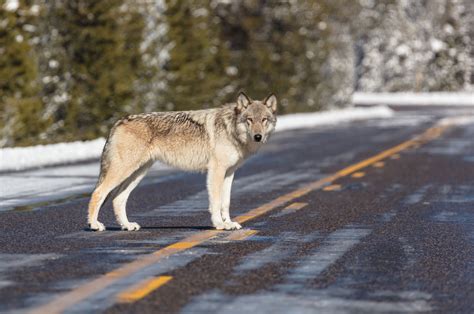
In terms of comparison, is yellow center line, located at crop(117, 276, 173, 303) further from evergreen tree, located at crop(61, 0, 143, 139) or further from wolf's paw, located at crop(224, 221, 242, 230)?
evergreen tree, located at crop(61, 0, 143, 139)

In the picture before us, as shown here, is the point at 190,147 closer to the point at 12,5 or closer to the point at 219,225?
the point at 219,225

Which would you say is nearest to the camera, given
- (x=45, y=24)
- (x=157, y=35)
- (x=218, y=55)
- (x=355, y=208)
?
(x=355, y=208)

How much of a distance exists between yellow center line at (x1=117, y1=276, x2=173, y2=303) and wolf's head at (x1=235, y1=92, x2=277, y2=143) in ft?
10.8

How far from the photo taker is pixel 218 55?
147ft

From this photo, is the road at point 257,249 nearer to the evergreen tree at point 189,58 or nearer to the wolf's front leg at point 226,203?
the wolf's front leg at point 226,203

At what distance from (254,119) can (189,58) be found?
28259mm

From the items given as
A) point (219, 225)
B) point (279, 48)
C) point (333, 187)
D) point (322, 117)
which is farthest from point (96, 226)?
point (279, 48)

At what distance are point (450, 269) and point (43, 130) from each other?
19.6 metres

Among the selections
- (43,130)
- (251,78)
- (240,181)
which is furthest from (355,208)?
(251,78)

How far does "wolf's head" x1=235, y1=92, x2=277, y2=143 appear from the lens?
1145 cm

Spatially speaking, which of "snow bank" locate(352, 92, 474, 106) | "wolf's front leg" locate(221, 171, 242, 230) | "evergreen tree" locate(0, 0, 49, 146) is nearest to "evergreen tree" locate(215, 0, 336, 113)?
"evergreen tree" locate(0, 0, 49, 146)

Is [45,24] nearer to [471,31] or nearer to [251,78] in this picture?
[251,78]

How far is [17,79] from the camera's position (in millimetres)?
26609

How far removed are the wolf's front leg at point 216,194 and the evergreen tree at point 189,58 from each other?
85.0ft
